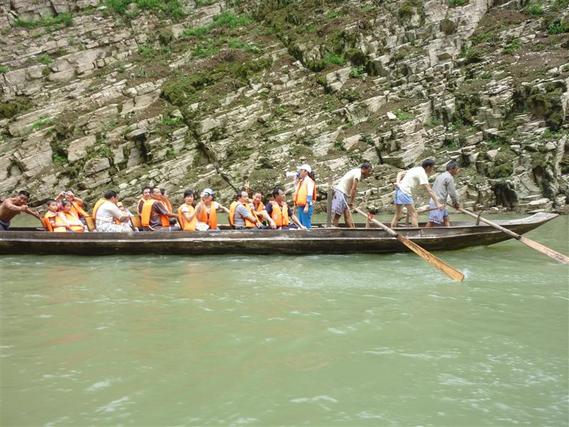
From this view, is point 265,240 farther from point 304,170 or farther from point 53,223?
point 53,223

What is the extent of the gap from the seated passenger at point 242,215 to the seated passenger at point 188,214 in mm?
1029

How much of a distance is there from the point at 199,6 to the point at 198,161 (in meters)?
12.0

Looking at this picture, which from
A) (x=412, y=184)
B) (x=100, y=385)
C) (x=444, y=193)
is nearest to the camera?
(x=100, y=385)

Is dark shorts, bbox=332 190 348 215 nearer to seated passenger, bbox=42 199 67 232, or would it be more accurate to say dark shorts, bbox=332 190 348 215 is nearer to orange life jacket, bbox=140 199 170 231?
orange life jacket, bbox=140 199 170 231

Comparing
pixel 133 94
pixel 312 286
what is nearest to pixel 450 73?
pixel 133 94

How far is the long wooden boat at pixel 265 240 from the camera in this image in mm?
8656

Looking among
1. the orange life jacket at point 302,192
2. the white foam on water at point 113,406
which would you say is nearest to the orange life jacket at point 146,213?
the orange life jacket at point 302,192

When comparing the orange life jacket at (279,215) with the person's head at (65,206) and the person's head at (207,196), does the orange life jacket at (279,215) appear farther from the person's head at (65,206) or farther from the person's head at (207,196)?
the person's head at (65,206)

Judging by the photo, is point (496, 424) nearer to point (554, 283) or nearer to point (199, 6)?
point (554, 283)

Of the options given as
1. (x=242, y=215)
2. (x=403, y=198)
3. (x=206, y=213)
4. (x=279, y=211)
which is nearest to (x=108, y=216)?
(x=206, y=213)

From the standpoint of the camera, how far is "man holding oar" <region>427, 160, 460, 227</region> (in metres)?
9.06

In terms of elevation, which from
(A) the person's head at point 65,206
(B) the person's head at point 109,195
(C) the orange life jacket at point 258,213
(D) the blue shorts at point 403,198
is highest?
(B) the person's head at point 109,195

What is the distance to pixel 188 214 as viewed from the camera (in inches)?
370

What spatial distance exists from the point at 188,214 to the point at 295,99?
14033 mm
